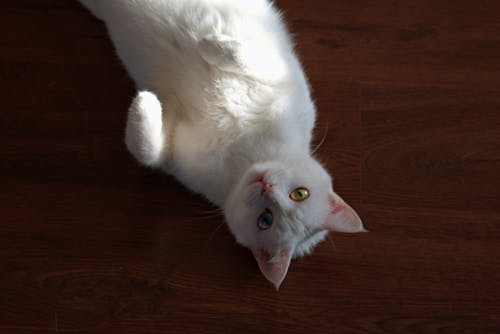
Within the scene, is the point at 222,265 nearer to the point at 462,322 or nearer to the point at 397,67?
the point at 462,322

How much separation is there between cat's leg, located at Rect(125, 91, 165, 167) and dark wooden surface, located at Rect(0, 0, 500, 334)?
355 millimetres

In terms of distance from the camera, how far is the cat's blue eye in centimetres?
132

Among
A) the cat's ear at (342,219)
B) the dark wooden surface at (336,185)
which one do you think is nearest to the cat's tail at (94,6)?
the dark wooden surface at (336,185)

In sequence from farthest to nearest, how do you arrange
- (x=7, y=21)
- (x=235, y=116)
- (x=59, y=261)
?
(x=7, y=21) → (x=59, y=261) → (x=235, y=116)

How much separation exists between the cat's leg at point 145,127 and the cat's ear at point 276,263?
485 mm

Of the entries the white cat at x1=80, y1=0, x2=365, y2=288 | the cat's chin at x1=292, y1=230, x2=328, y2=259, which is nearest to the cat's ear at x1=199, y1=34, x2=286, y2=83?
the white cat at x1=80, y1=0, x2=365, y2=288

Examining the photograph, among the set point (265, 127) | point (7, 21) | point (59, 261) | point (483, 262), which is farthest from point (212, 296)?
point (7, 21)

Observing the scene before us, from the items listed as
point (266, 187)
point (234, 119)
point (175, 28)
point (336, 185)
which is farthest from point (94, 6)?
point (336, 185)

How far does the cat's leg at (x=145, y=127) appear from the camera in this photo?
1312 millimetres

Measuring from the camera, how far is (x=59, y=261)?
5.37 ft

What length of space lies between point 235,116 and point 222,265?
63cm

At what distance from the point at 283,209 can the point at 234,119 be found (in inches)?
13.3

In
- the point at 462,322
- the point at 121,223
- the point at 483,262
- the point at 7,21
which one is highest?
the point at 7,21

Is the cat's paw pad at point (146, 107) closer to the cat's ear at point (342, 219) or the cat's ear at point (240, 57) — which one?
the cat's ear at point (240, 57)
